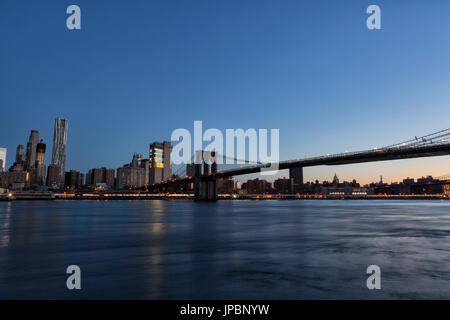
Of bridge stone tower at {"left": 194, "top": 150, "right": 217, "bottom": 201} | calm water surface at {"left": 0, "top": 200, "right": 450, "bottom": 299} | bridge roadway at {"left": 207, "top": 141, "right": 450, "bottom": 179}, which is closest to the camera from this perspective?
calm water surface at {"left": 0, "top": 200, "right": 450, "bottom": 299}

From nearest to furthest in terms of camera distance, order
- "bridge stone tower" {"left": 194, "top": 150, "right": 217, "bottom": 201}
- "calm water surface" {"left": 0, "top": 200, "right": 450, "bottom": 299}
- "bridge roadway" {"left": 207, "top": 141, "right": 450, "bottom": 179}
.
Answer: "calm water surface" {"left": 0, "top": 200, "right": 450, "bottom": 299} → "bridge roadway" {"left": 207, "top": 141, "right": 450, "bottom": 179} → "bridge stone tower" {"left": 194, "top": 150, "right": 217, "bottom": 201}

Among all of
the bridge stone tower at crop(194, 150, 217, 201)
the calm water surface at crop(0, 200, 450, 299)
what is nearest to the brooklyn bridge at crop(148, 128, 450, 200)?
the bridge stone tower at crop(194, 150, 217, 201)

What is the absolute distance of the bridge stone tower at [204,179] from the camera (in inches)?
3996

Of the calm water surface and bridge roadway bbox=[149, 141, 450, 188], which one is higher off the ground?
bridge roadway bbox=[149, 141, 450, 188]

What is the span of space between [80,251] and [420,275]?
14097mm

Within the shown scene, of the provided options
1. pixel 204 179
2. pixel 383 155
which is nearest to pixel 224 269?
pixel 383 155

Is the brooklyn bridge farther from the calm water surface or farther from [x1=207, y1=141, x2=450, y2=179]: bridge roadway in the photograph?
the calm water surface

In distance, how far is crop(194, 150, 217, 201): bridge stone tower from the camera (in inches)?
3996

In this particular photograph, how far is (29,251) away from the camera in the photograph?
15.3m

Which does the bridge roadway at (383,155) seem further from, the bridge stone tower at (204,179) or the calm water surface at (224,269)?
the calm water surface at (224,269)

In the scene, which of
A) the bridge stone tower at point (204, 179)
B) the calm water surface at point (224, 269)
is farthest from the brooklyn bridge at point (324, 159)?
the calm water surface at point (224, 269)

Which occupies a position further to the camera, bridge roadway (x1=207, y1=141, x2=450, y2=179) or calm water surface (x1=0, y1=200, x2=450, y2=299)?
bridge roadway (x1=207, y1=141, x2=450, y2=179)
